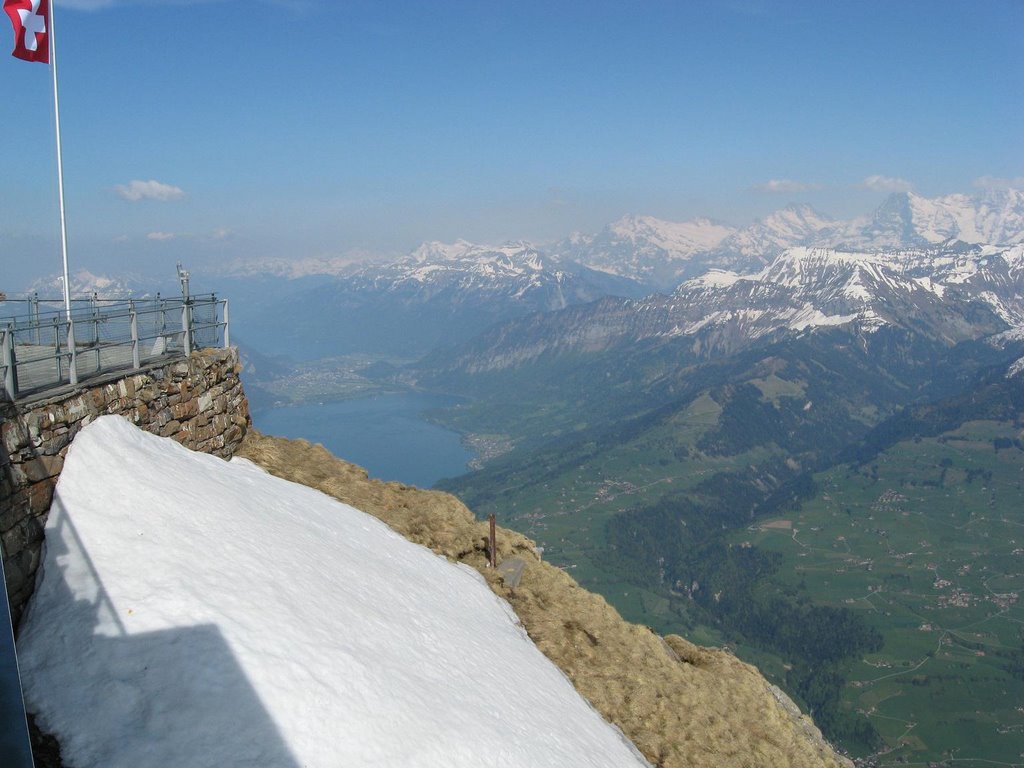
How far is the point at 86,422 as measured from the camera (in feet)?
51.5

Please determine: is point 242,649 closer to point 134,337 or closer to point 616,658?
point 134,337

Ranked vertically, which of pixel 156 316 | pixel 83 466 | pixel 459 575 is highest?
pixel 156 316

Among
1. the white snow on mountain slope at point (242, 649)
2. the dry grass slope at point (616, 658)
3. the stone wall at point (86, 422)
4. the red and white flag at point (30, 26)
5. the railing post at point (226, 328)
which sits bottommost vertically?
the dry grass slope at point (616, 658)

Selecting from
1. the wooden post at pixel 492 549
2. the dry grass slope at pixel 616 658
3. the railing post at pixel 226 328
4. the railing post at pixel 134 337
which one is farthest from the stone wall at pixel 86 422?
the wooden post at pixel 492 549

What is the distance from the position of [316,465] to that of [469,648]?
11.9 meters

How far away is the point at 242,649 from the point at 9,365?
718cm

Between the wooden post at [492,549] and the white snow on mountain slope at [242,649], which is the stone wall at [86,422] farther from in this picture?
the wooden post at [492,549]

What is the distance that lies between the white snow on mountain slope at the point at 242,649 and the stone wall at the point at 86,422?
1.07 ft

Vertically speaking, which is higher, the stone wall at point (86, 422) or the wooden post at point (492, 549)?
the stone wall at point (86, 422)

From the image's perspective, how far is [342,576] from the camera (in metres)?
16.7

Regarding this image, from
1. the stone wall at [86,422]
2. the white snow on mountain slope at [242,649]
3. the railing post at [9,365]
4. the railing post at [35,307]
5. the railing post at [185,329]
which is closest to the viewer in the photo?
the white snow on mountain slope at [242,649]

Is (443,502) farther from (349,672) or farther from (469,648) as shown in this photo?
(349,672)

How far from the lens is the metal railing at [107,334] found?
16.3m

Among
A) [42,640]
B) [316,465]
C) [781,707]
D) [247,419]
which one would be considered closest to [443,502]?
[316,465]
